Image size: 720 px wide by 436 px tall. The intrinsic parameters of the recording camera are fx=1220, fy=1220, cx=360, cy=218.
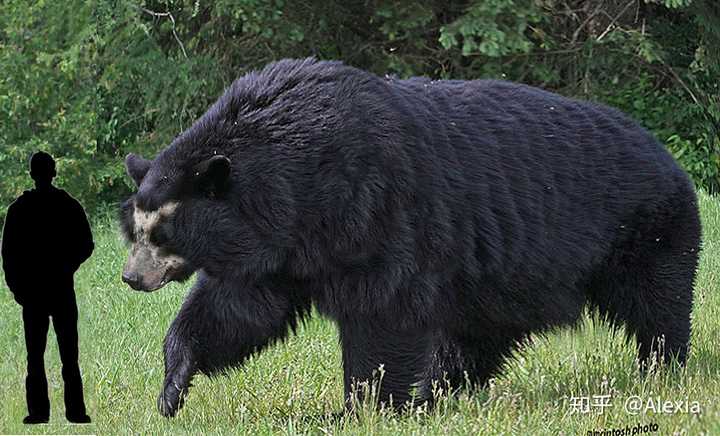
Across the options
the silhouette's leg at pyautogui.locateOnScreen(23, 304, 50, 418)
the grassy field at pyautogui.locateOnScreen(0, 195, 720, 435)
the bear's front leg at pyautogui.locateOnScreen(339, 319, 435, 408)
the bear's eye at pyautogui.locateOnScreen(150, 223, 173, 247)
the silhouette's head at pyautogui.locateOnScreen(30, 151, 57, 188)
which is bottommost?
the grassy field at pyautogui.locateOnScreen(0, 195, 720, 435)

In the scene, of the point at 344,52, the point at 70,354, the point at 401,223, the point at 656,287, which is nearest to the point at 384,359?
the point at 401,223

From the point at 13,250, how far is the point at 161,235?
1.05 meters

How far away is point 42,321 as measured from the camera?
4328mm

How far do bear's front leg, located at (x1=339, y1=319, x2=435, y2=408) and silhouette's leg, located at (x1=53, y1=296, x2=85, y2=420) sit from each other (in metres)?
1.30

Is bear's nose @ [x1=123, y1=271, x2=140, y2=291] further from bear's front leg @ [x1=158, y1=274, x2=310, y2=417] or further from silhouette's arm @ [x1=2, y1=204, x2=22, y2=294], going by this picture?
silhouette's arm @ [x1=2, y1=204, x2=22, y2=294]

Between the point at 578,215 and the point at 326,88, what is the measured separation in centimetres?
157

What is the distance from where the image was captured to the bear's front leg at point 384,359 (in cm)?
543

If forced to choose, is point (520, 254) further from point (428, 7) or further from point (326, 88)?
point (428, 7)

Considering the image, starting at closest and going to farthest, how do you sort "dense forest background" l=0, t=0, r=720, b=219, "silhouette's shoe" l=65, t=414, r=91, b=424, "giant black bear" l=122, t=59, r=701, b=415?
1. "silhouette's shoe" l=65, t=414, r=91, b=424
2. "giant black bear" l=122, t=59, r=701, b=415
3. "dense forest background" l=0, t=0, r=720, b=219

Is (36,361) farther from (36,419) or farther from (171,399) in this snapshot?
(171,399)

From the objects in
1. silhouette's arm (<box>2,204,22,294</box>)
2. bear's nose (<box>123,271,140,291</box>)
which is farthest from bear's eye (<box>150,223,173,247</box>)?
silhouette's arm (<box>2,204,22,294</box>)
